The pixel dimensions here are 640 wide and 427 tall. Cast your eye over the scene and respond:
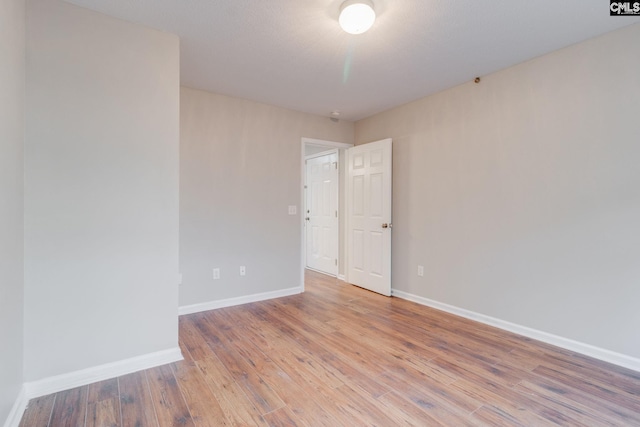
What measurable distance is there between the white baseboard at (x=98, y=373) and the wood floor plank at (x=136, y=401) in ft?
0.19

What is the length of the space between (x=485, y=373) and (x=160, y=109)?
2985 millimetres

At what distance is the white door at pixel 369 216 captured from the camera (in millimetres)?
3922

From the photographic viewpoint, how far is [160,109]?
2217 millimetres

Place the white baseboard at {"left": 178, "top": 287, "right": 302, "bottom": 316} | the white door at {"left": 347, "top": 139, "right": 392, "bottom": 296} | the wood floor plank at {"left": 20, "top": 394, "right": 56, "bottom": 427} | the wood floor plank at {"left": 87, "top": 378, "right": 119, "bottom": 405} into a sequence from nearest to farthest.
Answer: the wood floor plank at {"left": 20, "top": 394, "right": 56, "bottom": 427} < the wood floor plank at {"left": 87, "top": 378, "right": 119, "bottom": 405} < the white baseboard at {"left": 178, "top": 287, "right": 302, "bottom": 316} < the white door at {"left": 347, "top": 139, "right": 392, "bottom": 296}

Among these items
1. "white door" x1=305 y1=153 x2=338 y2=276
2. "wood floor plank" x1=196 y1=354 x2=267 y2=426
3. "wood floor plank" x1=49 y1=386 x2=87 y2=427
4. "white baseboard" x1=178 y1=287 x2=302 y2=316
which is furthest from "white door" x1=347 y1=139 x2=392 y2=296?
"wood floor plank" x1=49 y1=386 x2=87 y2=427

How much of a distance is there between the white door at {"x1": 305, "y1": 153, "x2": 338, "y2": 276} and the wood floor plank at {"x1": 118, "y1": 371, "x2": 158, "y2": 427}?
3309mm

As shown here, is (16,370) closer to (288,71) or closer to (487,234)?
(288,71)

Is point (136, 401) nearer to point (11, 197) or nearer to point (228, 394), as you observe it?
point (228, 394)

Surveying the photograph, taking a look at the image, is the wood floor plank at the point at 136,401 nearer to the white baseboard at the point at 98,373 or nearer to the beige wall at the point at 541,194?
the white baseboard at the point at 98,373

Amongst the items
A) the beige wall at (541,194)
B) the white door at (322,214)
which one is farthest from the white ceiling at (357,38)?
the white door at (322,214)

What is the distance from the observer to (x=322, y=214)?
5316 mm

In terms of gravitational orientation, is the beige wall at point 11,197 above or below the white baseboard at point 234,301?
above

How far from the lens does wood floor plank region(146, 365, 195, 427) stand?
1626mm

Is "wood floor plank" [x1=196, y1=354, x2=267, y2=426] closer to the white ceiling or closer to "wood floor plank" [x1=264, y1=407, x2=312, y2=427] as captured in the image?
"wood floor plank" [x1=264, y1=407, x2=312, y2=427]
